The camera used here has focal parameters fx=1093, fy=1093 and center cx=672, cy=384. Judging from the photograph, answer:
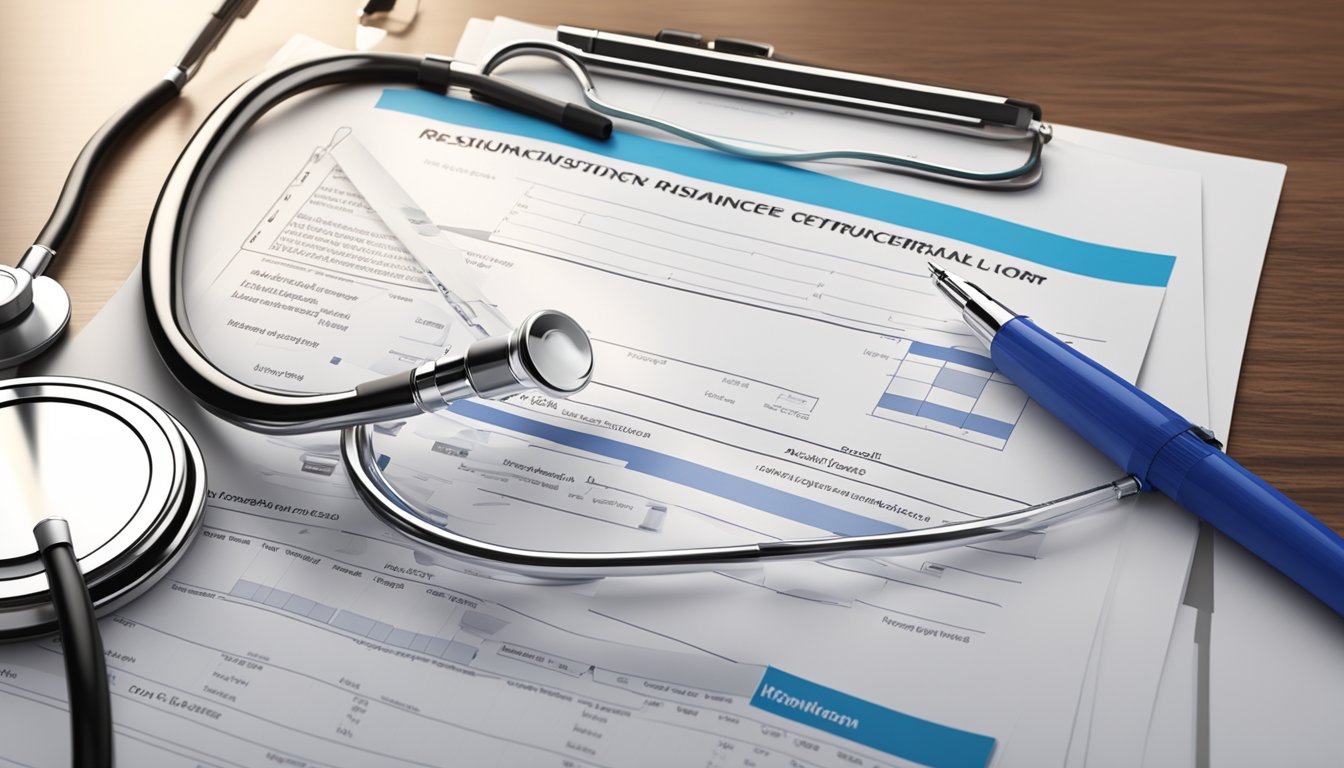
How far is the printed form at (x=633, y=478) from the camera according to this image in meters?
0.48

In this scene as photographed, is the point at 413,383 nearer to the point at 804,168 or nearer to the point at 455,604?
the point at 455,604

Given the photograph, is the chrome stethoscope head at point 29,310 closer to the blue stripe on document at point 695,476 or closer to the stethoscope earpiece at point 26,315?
the stethoscope earpiece at point 26,315

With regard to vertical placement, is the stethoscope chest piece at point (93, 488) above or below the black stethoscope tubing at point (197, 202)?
below

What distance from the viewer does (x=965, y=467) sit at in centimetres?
57

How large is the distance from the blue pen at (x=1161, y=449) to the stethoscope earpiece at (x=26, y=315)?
531 millimetres

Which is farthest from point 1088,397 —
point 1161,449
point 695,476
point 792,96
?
point 792,96

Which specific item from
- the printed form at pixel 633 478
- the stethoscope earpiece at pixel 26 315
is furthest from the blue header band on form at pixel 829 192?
the stethoscope earpiece at pixel 26 315

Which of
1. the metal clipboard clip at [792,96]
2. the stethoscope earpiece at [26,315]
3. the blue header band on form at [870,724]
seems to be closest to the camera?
the blue header band on form at [870,724]

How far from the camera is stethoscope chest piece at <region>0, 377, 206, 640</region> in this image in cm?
50

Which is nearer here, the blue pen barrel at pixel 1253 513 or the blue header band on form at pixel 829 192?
the blue pen barrel at pixel 1253 513

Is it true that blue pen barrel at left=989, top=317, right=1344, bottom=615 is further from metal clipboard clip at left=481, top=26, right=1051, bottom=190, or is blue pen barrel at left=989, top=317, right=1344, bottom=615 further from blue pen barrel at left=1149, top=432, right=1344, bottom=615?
metal clipboard clip at left=481, top=26, right=1051, bottom=190

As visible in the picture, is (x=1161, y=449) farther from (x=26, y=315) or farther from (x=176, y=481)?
(x=26, y=315)

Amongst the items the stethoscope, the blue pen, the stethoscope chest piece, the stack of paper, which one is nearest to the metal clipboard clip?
the stack of paper

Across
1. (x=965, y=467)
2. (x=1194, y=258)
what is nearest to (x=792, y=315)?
(x=965, y=467)
